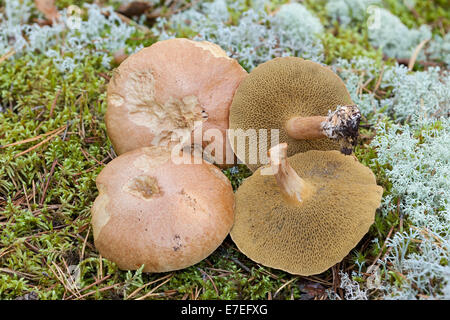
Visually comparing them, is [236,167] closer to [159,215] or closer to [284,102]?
[284,102]

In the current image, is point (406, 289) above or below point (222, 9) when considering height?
below

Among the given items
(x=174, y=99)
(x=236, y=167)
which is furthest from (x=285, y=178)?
(x=174, y=99)

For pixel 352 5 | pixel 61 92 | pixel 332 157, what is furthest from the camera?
pixel 352 5

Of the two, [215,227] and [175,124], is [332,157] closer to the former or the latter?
[215,227]

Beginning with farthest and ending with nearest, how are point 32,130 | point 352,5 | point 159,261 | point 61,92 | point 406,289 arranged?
point 352,5, point 61,92, point 32,130, point 159,261, point 406,289

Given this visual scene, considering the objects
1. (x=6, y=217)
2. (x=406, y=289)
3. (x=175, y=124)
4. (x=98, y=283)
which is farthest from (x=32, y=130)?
(x=406, y=289)

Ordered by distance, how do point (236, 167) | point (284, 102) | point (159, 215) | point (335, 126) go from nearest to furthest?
point (159, 215), point (335, 126), point (284, 102), point (236, 167)

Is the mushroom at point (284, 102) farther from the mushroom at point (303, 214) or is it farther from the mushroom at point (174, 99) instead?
the mushroom at point (303, 214)
